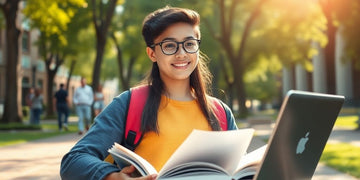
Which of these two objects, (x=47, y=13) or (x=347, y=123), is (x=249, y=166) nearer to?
(x=47, y=13)

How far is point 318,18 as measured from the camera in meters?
28.8

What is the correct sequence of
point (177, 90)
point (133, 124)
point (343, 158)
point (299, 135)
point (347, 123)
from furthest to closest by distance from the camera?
point (347, 123)
point (343, 158)
point (177, 90)
point (133, 124)
point (299, 135)

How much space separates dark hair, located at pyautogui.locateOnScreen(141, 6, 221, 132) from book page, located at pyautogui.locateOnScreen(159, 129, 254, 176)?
374mm

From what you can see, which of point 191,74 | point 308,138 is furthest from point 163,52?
point 308,138

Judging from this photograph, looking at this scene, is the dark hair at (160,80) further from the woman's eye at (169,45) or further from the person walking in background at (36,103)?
the person walking in background at (36,103)

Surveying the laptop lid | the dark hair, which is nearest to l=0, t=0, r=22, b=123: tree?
the dark hair

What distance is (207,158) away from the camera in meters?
2.11

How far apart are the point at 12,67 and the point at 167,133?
57.5 ft

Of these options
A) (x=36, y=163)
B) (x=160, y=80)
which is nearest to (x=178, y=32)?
(x=160, y=80)

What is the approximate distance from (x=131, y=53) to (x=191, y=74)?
33.7 meters

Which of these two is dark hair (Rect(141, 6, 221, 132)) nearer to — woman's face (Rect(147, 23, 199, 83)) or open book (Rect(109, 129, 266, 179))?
woman's face (Rect(147, 23, 199, 83))

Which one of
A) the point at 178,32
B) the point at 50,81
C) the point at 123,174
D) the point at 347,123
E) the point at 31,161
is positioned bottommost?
the point at 50,81

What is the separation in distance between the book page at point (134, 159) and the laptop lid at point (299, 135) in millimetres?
473

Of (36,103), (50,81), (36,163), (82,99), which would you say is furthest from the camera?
(50,81)
